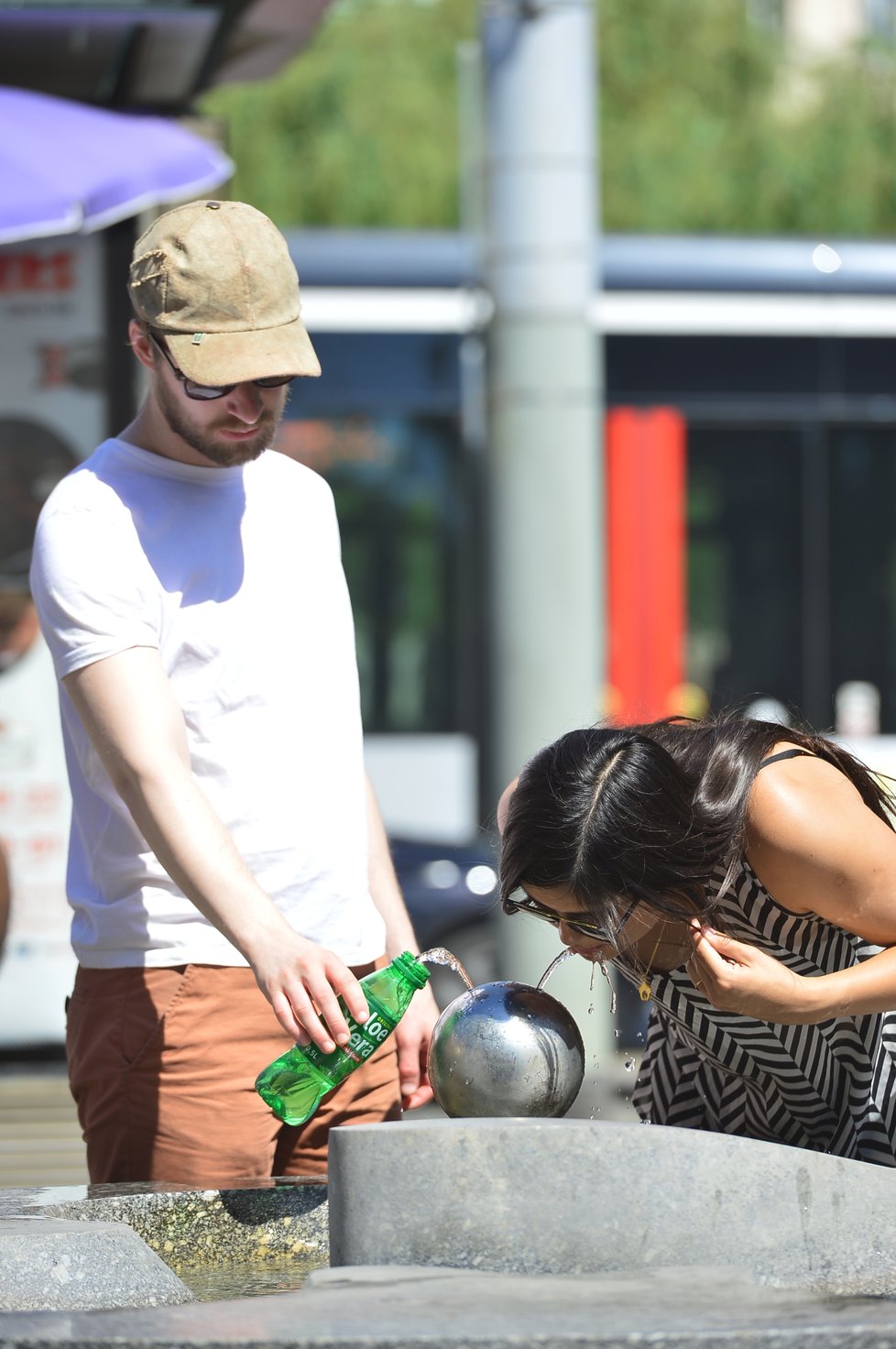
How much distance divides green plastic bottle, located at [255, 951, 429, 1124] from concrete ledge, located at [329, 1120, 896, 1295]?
263 millimetres

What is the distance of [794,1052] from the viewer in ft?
8.54

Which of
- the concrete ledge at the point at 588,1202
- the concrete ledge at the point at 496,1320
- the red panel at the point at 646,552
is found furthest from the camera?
the red panel at the point at 646,552

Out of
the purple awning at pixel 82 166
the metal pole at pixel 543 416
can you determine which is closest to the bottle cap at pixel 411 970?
the purple awning at pixel 82 166

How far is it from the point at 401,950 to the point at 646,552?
719 cm

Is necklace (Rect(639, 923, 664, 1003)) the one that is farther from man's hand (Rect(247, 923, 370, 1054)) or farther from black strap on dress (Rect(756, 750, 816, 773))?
man's hand (Rect(247, 923, 370, 1054))

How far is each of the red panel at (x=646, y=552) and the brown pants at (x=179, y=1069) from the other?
7.37 meters

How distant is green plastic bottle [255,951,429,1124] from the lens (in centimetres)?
254

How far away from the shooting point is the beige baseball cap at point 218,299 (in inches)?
104

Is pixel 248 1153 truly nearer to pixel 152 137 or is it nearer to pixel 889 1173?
pixel 889 1173

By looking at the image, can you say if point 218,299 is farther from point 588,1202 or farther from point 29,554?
point 29,554

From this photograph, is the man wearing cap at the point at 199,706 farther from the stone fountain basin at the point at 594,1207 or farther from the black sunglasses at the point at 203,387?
the stone fountain basin at the point at 594,1207

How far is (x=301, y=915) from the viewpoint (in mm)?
2814

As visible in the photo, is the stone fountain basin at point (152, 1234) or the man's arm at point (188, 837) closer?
the stone fountain basin at point (152, 1234)

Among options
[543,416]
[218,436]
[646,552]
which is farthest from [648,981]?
[646,552]
